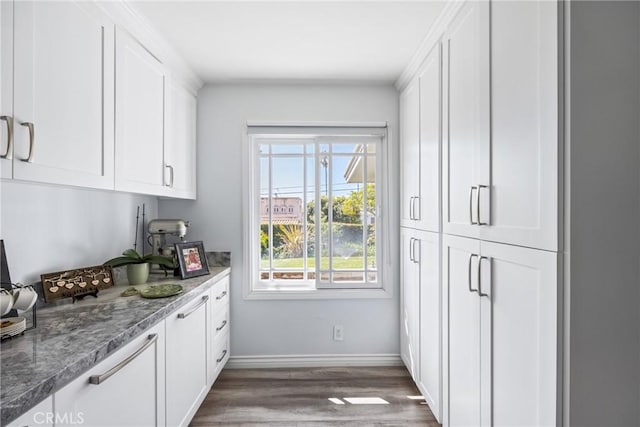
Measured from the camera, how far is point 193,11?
1933mm

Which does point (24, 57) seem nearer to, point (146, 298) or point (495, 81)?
point (146, 298)

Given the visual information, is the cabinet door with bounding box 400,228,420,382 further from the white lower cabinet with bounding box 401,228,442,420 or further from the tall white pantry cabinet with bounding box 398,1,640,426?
the tall white pantry cabinet with bounding box 398,1,640,426

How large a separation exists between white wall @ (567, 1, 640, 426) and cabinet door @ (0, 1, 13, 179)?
1.74 meters

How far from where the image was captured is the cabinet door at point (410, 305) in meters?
2.59

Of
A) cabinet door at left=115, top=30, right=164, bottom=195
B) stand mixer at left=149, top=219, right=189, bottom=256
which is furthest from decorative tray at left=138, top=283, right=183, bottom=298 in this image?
stand mixer at left=149, top=219, right=189, bottom=256

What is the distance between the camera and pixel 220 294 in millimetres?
2695

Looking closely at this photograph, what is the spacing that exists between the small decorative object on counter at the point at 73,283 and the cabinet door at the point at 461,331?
185 centimetres

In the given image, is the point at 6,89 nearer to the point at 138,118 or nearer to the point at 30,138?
the point at 30,138

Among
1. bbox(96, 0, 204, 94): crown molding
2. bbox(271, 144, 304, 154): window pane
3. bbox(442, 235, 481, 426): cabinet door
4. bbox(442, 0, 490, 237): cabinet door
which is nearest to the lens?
bbox(442, 0, 490, 237): cabinet door

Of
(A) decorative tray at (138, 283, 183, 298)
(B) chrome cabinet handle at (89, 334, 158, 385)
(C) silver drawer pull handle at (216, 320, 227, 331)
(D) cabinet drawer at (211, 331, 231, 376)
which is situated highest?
(A) decorative tray at (138, 283, 183, 298)

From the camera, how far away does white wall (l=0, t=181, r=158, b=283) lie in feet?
5.33

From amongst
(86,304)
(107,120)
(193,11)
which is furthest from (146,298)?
(193,11)

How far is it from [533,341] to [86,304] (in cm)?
188

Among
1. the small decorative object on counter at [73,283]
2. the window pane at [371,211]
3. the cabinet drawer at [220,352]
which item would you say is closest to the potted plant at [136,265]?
the small decorative object on counter at [73,283]
